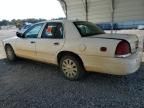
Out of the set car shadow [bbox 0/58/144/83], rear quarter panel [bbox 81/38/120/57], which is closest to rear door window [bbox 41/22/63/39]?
rear quarter panel [bbox 81/38/120/57]

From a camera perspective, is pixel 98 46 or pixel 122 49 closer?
pixel 122 49

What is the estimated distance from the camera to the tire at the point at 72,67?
184 inches

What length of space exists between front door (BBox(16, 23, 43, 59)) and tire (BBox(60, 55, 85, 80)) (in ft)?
4.24

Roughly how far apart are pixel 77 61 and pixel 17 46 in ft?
9.26

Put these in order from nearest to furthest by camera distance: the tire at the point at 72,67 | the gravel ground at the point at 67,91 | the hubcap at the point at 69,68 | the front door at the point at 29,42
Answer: the gravel ground at the point at 67,91 → the tire at the point at 72,67 → the hubcap at the point at 69,68 → the front door at the point at 29,42

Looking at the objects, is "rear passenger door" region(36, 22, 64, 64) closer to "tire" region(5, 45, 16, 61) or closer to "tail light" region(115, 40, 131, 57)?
"tail light" region(115, 40, 131, 57)

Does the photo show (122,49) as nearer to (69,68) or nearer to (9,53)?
(69,68)

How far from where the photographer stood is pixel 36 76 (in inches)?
215

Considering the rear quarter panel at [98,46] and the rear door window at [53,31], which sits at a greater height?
the rear door window at [53,31]

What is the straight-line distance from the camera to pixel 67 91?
429 cm

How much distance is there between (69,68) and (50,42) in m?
0.91

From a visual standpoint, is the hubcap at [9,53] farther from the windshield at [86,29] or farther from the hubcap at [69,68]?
the windshield at [86,29]

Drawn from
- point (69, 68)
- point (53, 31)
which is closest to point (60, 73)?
point (69, 68)

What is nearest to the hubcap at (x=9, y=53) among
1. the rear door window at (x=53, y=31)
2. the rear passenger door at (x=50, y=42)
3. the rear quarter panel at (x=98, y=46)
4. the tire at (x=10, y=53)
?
the tire at (x=10, y=53)
